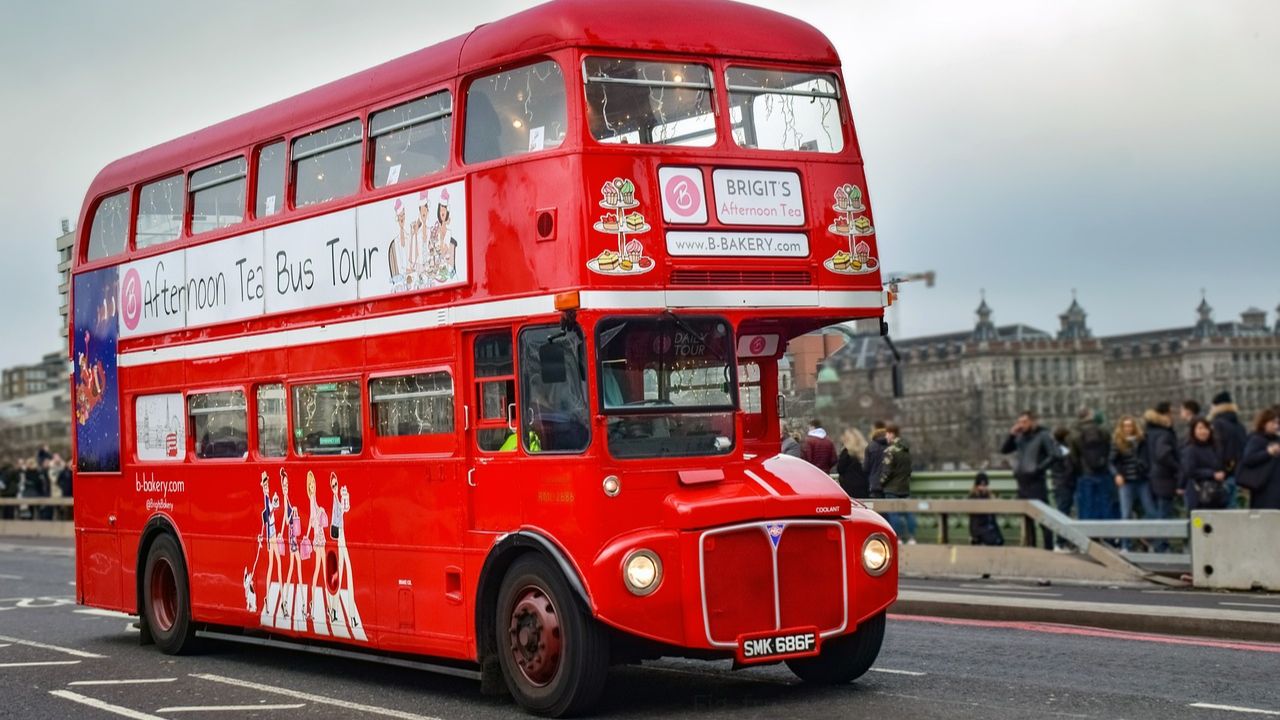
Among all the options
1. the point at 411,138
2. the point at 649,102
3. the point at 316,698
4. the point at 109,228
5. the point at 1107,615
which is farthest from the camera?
the point at 109,228

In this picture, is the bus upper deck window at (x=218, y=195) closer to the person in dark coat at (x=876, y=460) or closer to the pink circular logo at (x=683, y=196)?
the pink circular logo at (x=683, y=196)

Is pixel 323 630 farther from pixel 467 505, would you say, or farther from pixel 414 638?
pixel 467 505

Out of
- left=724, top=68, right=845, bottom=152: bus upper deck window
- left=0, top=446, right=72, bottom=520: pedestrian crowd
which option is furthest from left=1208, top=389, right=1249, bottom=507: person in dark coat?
left=0, top=446, right=72, bottom=520: pedestrian crowd

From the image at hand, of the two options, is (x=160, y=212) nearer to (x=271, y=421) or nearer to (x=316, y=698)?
(x=271, y=421)

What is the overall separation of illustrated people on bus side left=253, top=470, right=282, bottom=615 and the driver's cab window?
3851 millimetres

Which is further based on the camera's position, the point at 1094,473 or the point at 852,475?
the point at 1094,473

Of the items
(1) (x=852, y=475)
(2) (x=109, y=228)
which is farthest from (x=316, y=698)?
(1) (x=852, y=475)

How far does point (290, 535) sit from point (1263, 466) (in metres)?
10.6

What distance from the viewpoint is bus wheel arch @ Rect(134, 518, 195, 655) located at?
617 inches

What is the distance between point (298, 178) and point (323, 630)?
3400mm

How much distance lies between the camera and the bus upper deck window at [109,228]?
1677cm

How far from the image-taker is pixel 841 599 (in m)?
11.0

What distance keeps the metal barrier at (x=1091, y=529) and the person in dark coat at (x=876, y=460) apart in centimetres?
95

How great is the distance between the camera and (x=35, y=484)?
45.8m
